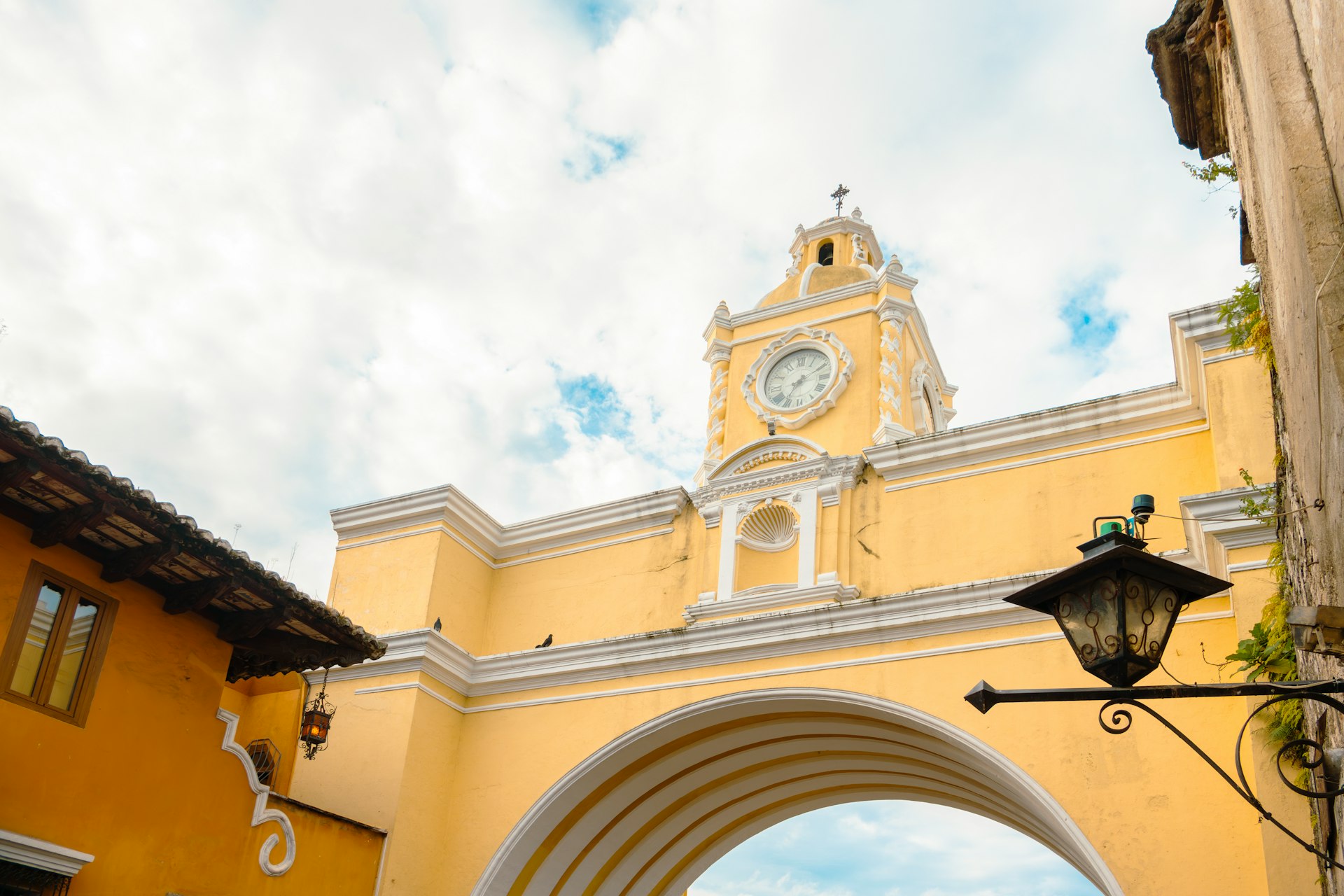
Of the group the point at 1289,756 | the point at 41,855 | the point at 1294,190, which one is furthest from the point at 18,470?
the point at 1289,756

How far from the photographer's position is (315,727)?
30.7ft

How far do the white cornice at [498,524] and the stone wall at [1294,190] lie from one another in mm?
6243

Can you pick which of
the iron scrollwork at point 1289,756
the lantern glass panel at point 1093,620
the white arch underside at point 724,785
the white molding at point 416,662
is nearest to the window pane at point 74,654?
the white molding at point 416,662

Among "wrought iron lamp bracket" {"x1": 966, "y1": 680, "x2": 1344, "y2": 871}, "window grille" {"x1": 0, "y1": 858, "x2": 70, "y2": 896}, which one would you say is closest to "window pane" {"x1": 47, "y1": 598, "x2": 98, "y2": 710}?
"window grille" {"x1": 0, "y1": 858, "x2": 70, "y2": 896}

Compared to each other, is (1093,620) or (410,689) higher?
(410,689)

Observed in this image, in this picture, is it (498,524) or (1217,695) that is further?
(498,524)

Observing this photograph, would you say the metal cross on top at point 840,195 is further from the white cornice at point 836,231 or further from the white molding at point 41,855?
the white molding at point 41,855

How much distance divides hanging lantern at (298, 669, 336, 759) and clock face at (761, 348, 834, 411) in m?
4.70

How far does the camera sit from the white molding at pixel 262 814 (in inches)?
302

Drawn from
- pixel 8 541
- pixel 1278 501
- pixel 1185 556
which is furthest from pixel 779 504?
pixel 8 541

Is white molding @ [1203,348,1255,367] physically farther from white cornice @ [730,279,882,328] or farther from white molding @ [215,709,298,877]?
white molding @ [215,709,298,877]

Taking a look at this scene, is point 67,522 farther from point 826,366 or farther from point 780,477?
point 826,366

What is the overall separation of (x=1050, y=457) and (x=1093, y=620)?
6.28m

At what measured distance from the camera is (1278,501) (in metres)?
5.34
